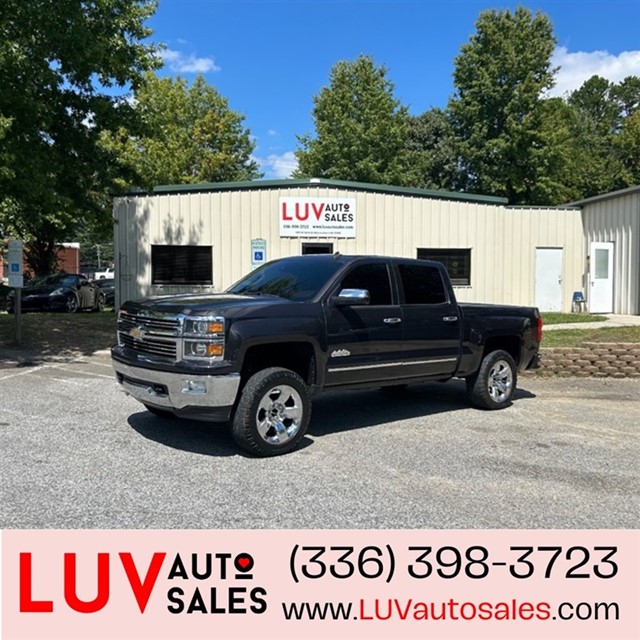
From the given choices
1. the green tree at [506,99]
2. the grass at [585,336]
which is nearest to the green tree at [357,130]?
the green tree at [506,99]

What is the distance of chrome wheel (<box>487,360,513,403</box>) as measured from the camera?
8430mm

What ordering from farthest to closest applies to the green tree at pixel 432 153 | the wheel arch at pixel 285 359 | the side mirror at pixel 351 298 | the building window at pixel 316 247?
the green tree at pixel 432 153 → the building window at pixel 316 247 → the side mirror at pixel 351 298 → the wheel arch at pixel 285 359

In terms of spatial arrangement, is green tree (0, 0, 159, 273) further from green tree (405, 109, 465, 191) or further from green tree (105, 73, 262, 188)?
green tree (405, 109, 465, 191)

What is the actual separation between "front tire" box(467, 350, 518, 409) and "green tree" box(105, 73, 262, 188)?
27370 millimetres

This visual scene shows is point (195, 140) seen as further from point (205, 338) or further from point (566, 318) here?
point (205, 338)

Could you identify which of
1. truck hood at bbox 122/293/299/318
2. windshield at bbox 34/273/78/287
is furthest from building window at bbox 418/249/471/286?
windshield at bbox 34/273/78/287

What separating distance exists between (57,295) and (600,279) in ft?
61.2

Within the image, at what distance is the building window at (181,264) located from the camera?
18172 millimetres

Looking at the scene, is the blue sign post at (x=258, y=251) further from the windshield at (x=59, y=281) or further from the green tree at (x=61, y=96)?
the windshield at (x=59, y=281)

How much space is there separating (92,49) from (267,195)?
6.68 meters

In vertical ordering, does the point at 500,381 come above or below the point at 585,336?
below

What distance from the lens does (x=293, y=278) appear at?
711 centimetres

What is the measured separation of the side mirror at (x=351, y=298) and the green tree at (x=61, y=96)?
7289 mm

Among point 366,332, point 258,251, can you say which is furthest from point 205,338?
point 258,251
